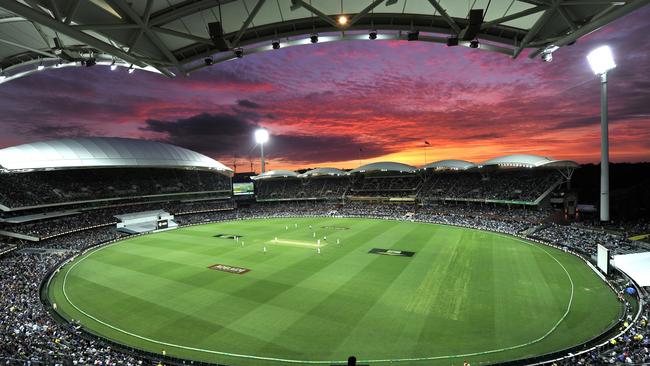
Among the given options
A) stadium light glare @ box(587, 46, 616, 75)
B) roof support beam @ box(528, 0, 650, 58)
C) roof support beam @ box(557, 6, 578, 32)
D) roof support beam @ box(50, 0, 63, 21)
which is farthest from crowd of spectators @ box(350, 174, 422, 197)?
roof support beam @ box(50, 0, 63, 21)

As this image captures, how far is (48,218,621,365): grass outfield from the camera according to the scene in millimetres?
16922

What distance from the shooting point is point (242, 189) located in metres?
89.9

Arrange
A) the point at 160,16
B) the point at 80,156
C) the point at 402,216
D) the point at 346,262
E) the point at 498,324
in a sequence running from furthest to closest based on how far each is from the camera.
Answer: the point at 402,216 → the point at 80,156 → the point at 346,262 → the point at 498,324 → the point at 160,16

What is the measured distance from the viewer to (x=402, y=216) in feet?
204

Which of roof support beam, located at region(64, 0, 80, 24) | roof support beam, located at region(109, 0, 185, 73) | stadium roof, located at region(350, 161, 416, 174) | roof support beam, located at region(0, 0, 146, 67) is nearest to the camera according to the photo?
roof support beam, located at region(0, 0, 146, 67)

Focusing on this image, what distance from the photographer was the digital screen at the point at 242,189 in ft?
291

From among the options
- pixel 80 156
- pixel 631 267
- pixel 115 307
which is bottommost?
pixel 115 307

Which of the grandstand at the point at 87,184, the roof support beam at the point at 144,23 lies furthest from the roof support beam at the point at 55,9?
the grandstand at the point at 87,184

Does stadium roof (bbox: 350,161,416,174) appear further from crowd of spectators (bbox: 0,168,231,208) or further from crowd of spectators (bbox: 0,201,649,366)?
crowd of spectators (bbox: 0,168,231,208)

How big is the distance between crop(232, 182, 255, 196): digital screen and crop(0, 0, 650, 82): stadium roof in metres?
76.9

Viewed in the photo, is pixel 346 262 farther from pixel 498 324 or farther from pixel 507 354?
pixel 507 354

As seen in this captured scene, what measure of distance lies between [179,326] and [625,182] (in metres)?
107

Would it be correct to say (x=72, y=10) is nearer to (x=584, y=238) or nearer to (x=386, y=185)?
(x=584, y=238)

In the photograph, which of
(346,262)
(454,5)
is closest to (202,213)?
(346,262)
